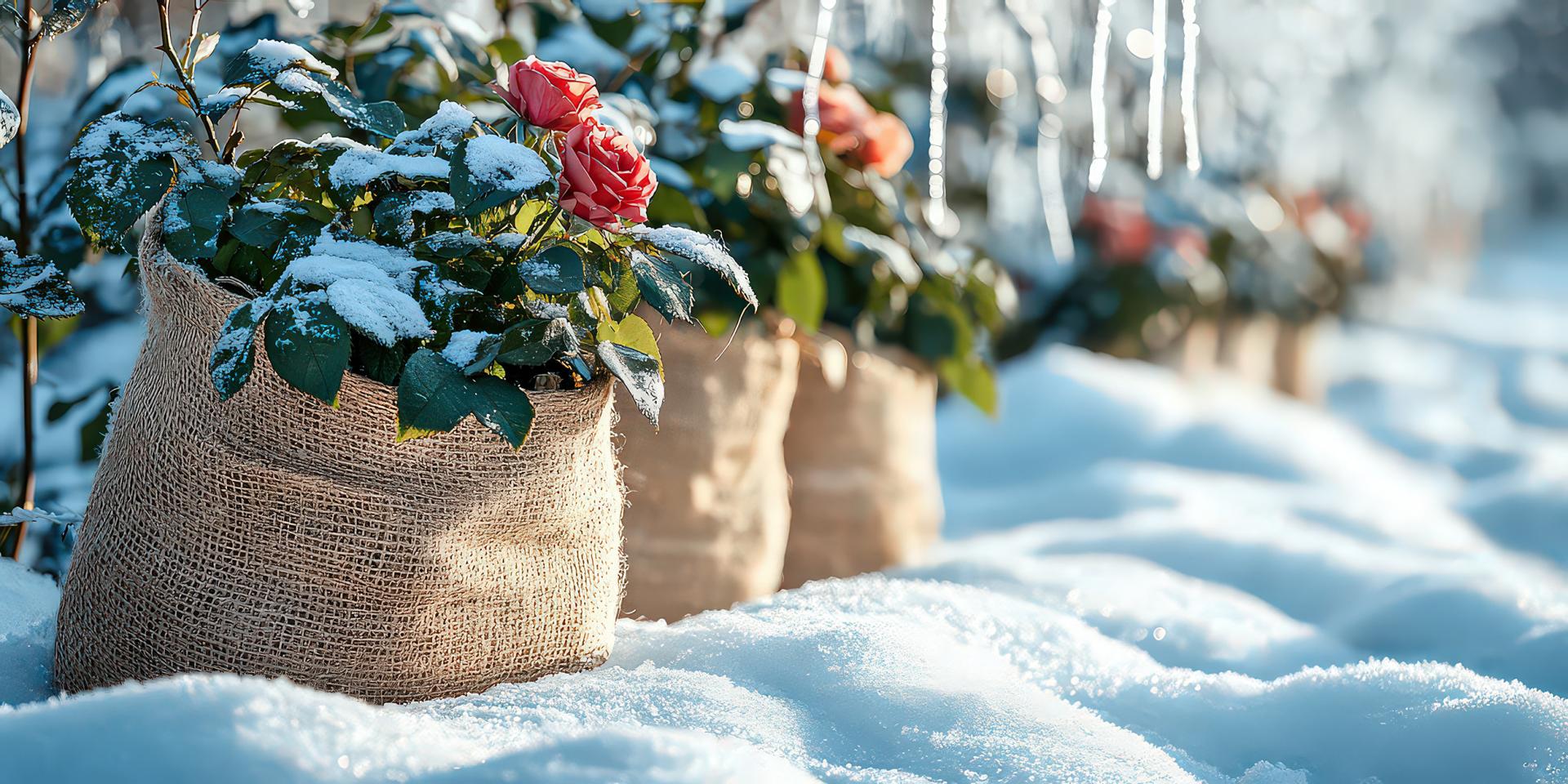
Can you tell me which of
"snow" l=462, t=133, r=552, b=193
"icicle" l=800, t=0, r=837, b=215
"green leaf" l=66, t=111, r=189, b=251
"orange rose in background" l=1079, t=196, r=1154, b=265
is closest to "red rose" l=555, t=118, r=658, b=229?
"snow" l=462, t=133, r=552, b=193

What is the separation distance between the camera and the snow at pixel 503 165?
73cm

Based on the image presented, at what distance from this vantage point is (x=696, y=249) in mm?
809

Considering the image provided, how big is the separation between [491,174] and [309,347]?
0.48 feet

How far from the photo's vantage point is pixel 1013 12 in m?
1.24

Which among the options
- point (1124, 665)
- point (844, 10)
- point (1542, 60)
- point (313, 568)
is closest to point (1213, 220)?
point (844, 10)

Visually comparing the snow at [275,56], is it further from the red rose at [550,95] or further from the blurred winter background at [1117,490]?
the blurred winter background at [1117,490]

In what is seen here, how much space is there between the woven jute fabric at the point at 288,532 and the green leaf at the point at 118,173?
4cm

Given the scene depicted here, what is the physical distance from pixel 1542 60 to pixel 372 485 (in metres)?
6.52

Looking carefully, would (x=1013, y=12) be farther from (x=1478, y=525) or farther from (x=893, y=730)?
(x=1478, y=525)

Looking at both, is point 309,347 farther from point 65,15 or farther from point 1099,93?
point 1099,93

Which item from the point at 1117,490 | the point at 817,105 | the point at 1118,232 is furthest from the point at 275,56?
the point at 1118,232

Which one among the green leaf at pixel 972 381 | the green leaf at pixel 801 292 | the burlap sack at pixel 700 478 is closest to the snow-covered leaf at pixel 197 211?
the burlap sack at pixel 700 478

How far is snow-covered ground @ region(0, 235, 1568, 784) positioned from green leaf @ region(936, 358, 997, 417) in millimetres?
190

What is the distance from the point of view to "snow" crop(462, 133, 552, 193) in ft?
2.41
